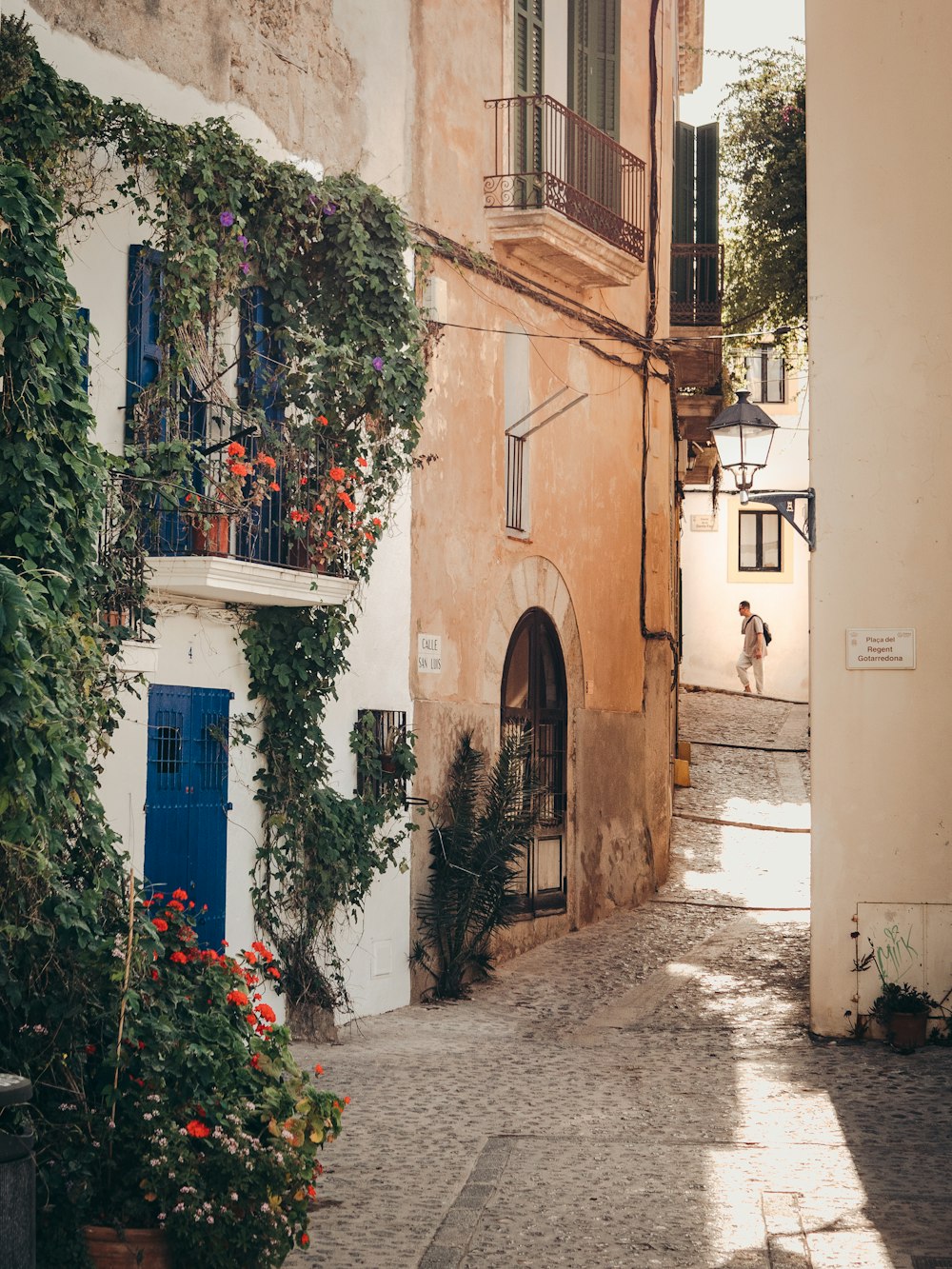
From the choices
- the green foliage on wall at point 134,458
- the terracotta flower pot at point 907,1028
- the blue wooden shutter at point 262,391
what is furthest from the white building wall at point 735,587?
the blue wooden shutter at point 262,391

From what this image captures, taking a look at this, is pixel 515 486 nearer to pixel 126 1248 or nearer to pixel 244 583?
pixel 244 583

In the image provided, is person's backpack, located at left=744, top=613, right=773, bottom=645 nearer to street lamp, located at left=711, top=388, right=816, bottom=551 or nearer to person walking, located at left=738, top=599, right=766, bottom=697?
person walking, located at left=738, top=599, right=766, bottom=697

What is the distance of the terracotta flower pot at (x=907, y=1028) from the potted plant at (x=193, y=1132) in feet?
17.2

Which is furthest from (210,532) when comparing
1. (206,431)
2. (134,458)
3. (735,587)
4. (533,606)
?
(735,587)

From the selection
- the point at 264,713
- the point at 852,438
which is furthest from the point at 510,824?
the point at 852,438

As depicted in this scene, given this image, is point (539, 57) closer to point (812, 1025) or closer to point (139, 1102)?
point (812, 1025)

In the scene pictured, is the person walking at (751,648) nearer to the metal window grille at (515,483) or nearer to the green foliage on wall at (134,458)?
the metal window grille at (515,483)

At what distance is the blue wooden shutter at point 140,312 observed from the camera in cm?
1002

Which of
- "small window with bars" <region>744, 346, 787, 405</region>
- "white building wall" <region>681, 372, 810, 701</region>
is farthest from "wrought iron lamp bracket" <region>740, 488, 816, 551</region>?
"small window with bars" <region>744, 346, 787, 405</region>

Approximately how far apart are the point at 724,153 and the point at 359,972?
11.5m

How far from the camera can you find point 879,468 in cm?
1120

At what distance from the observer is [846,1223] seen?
21.8 ft

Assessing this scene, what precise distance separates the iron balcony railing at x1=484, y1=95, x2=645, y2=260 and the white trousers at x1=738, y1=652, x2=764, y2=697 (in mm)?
14761

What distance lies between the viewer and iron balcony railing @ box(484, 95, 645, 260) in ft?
47.2
